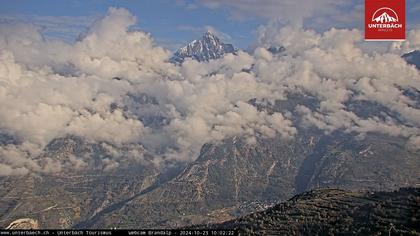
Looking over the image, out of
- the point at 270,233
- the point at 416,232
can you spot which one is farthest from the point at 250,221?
the point at 416,232

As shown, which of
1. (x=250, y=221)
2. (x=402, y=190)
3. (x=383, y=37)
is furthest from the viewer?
(x=402, y=190)

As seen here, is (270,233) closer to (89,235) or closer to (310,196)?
(310,196)

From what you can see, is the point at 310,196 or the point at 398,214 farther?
the point at 310,196

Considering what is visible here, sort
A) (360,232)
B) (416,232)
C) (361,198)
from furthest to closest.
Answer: (361,198) → (360,232) → (416,232)

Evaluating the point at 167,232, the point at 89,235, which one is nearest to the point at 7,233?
the point at 89,235

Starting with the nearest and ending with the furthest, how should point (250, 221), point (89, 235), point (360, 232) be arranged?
point (89, 235) < point (360, 232) < point (250, 221)

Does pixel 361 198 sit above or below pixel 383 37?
below

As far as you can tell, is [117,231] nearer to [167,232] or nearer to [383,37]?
[167,232]

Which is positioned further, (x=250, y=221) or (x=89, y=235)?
(x=250, y=221)

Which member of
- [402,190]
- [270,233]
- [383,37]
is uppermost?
[383,37]
